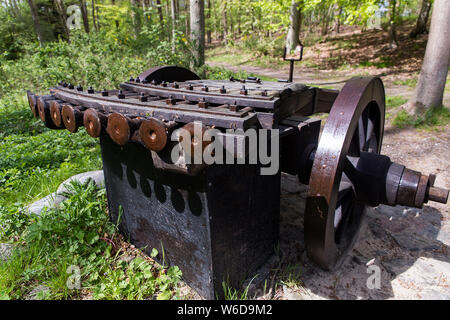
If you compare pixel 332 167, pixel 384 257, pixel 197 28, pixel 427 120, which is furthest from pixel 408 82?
pixel 332 167

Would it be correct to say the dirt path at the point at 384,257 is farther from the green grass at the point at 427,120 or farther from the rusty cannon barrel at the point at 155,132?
the green grass at the point at 427,120

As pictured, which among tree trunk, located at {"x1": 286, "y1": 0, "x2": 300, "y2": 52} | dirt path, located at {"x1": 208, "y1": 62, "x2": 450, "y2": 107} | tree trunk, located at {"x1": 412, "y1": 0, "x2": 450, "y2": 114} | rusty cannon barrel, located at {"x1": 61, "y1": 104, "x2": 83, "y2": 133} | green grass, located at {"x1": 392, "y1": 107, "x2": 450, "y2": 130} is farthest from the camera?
tree trunk, located at {"x1": 286, "y1": 0, "x2": 300, "y2": 52}

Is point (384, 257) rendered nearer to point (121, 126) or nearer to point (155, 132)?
point (155, 132)

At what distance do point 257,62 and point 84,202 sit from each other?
1791 cm

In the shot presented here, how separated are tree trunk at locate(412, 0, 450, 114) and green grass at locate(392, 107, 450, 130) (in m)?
0.12

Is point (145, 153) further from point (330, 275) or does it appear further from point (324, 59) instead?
point (324, 59)

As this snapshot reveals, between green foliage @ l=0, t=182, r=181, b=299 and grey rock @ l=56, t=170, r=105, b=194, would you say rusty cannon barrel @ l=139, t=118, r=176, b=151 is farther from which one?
grey rock @ l=56, t=170, r=105, b=194

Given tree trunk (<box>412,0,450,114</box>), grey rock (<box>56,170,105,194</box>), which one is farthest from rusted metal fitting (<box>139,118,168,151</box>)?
tree trunk (<box>412,0,450,114</box>)

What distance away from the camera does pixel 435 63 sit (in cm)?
506

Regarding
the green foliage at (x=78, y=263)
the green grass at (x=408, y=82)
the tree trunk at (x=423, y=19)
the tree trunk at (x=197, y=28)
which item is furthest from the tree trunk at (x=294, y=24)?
the green foliage at (x=78, y=263)

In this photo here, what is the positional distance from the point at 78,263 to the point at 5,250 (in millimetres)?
717

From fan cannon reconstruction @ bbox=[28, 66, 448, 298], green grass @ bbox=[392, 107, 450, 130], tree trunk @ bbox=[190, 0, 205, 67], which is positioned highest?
tree trunk @ bbox=[190, 0, 205, 67]

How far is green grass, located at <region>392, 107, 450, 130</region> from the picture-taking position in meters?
5.04

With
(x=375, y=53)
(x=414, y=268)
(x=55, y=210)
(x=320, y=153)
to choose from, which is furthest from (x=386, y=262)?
(x=375, y=53)
